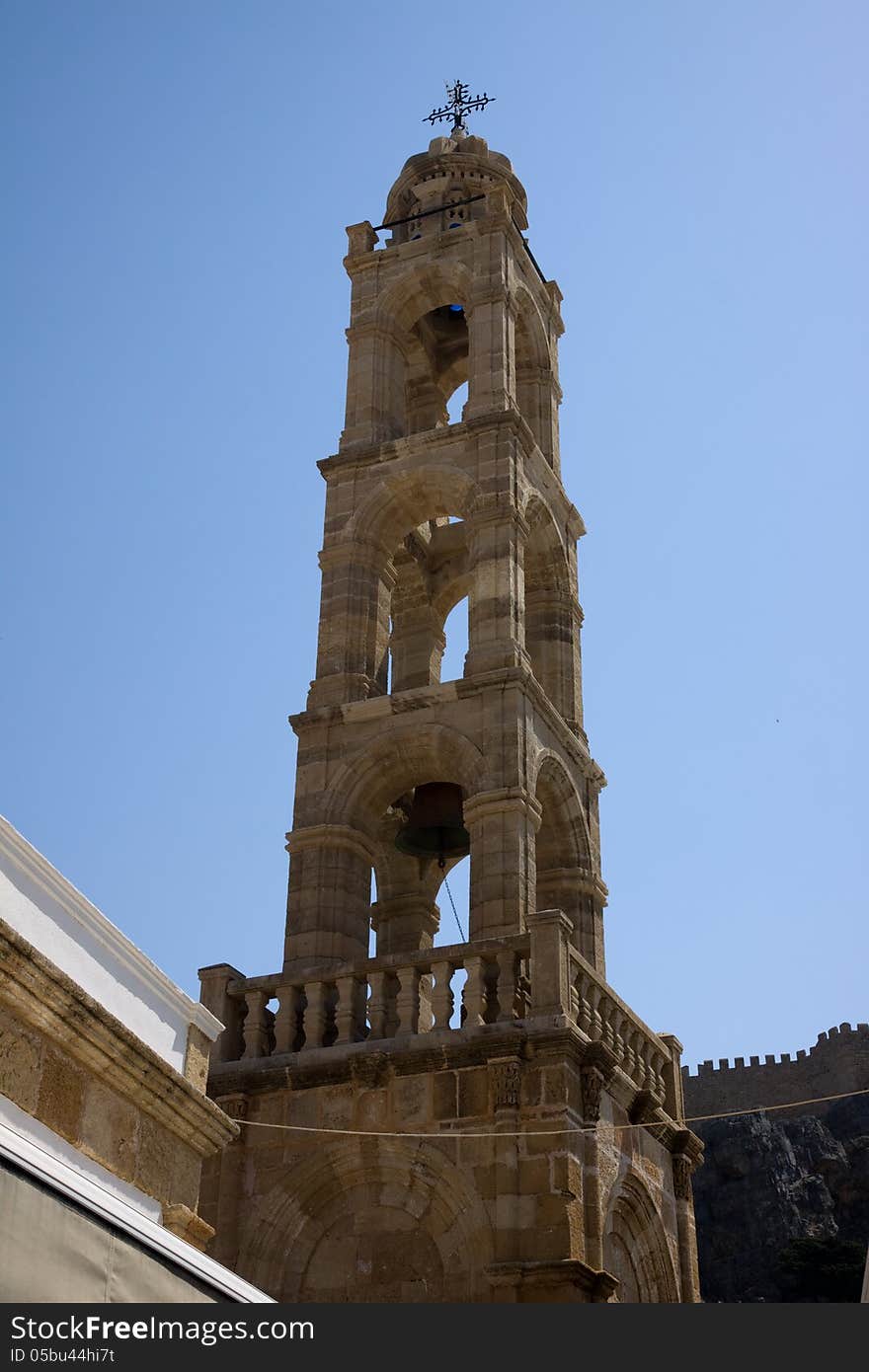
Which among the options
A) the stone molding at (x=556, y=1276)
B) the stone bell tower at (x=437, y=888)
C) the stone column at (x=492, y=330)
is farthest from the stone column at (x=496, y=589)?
the stone molding at (x=556, y=1276)

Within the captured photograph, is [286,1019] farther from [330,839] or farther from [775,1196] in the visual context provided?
[775,1196]

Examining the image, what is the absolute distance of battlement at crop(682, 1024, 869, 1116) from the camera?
60.1 meters

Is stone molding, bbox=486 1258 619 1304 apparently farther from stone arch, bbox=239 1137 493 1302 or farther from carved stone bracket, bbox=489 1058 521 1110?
carved stone bracket, bbox=489 1058 521 1110

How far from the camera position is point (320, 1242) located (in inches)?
663

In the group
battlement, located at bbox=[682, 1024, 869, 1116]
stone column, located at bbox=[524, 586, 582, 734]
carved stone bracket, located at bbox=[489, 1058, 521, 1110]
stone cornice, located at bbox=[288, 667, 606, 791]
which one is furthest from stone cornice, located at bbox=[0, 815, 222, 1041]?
battlement, located at bbox=[682, 1024, 869, 1116]

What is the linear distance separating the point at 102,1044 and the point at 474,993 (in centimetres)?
623

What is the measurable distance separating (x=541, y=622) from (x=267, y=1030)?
→ 788 cm

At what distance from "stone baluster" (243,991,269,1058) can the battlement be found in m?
44.5

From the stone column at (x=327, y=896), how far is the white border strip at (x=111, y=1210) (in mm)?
10010

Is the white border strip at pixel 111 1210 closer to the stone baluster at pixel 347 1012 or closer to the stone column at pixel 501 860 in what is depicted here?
the stone baluster at pixel 347 1012

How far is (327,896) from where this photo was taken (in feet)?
64.6

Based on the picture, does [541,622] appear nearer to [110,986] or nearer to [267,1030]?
[267,1030]

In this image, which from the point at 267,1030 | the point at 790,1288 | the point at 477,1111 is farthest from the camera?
the point at 790,1288

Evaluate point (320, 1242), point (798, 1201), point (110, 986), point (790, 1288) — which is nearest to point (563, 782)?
point (320, 1242)
